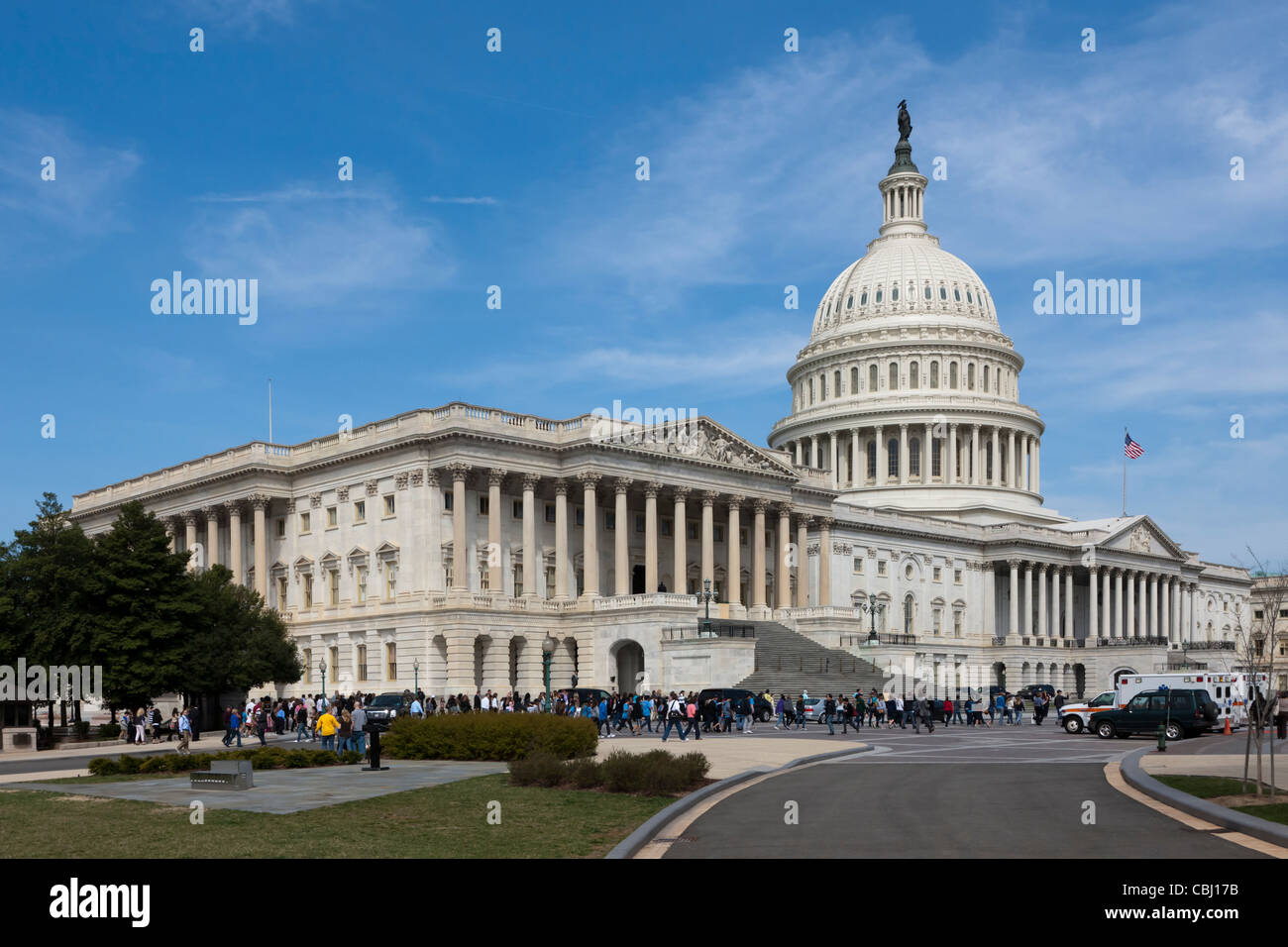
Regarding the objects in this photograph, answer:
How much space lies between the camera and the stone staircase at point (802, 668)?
248 feet

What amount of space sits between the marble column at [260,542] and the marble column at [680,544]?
26793mm

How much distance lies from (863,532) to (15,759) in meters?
78.3

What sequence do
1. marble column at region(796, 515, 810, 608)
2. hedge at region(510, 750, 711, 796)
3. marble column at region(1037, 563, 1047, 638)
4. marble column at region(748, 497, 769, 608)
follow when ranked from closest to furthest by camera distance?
1. hedge at region(510, 750, 711, 796)
2. marble column at region(748, 497, 769, 608)
3. marble column at region(796, 515, 810, 608)
4. marble column at region(1037, 563, 1047, 638)

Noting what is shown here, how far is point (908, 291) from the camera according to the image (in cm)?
14075

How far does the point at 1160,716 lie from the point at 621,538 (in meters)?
41.1

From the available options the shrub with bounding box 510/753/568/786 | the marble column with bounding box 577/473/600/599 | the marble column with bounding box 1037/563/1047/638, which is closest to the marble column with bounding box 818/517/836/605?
the marble column with bounding box 577/473/600/599

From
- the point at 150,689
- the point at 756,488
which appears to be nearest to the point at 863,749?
the point at 150,689

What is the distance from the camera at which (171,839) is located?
19.5 metres

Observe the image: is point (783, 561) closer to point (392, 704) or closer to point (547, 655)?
point (547, 655)

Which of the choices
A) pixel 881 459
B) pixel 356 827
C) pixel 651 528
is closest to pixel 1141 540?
pixel 881 459

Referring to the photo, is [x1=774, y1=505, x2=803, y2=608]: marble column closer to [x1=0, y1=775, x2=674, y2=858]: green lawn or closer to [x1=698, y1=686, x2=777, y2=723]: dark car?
[x1=698, y1=686, x2=777, y2=723]: dark car

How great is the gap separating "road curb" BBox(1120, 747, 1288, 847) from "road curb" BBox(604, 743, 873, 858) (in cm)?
809

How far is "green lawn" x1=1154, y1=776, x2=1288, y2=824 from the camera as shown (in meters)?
20.8
